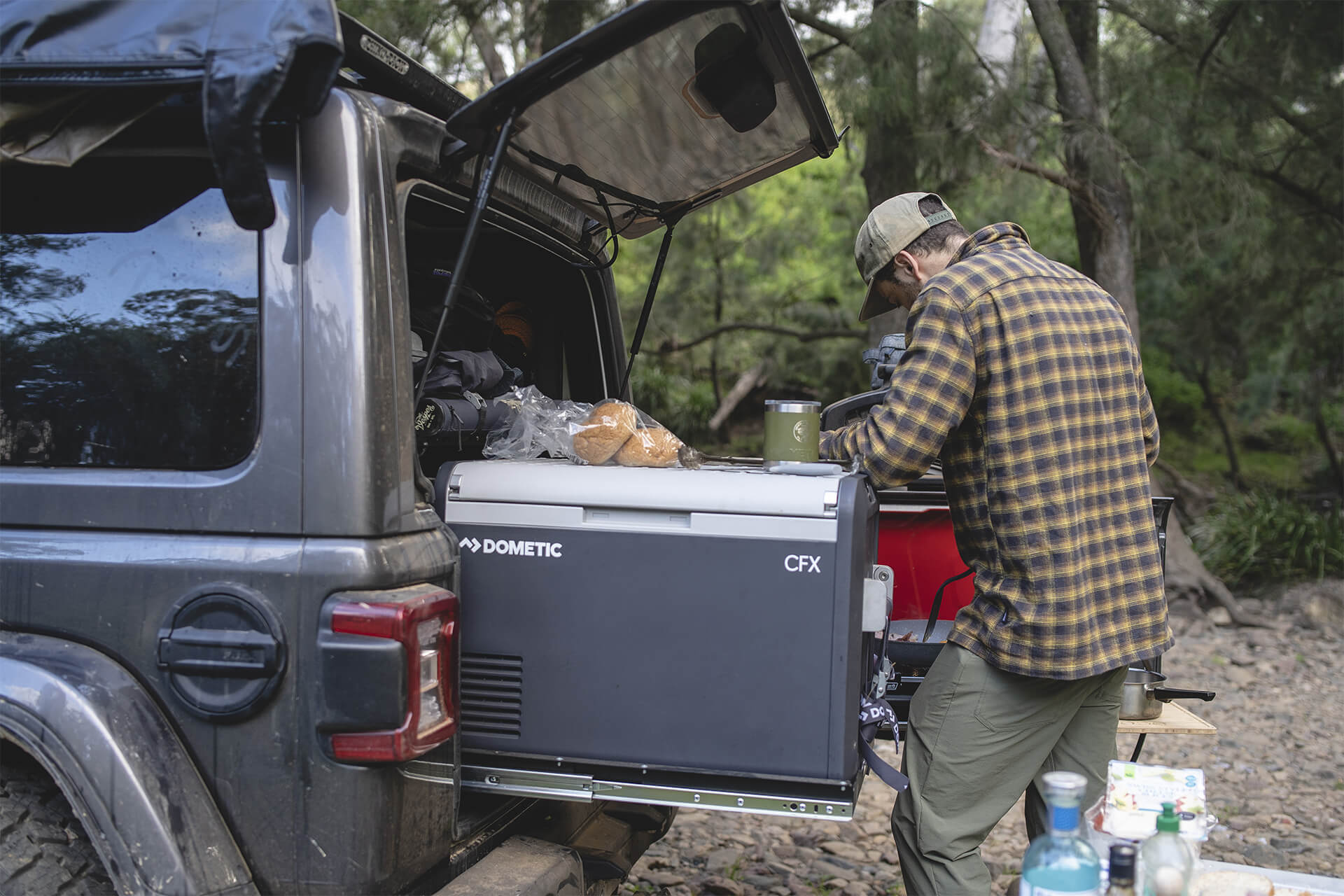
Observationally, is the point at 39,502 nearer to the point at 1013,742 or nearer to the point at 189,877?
the point at 189,877

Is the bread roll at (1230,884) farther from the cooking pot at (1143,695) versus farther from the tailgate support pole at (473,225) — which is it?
the tailgate support pole at (473,225)

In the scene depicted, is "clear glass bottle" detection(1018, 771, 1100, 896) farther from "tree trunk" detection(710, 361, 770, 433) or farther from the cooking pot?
"tree trunk" detection(710, 361, 770, 433)

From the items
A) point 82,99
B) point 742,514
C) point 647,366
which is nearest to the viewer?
point 82,99

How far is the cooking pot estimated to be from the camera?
2932mm

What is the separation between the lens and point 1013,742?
7.86 feet

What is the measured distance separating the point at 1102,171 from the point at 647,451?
19.8 feet

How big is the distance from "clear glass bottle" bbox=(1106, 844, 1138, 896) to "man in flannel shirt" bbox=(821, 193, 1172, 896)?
0.57 metres

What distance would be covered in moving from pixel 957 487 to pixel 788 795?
0.80 m

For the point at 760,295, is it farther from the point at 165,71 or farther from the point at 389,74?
the point at 165,71

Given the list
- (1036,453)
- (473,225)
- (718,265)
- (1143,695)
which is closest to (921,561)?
(1143,695)

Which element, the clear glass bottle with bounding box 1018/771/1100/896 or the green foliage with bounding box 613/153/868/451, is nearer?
the clear glass bottle with bounding box 1018/771/1100/896

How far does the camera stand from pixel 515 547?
217 centimetres

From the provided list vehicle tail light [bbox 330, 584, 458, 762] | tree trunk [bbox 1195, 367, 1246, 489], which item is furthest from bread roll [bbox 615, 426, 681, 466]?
tree trunk [bbox 1195, 367, 1246, 489]

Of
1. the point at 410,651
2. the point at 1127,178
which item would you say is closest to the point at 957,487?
the point at 410,651
